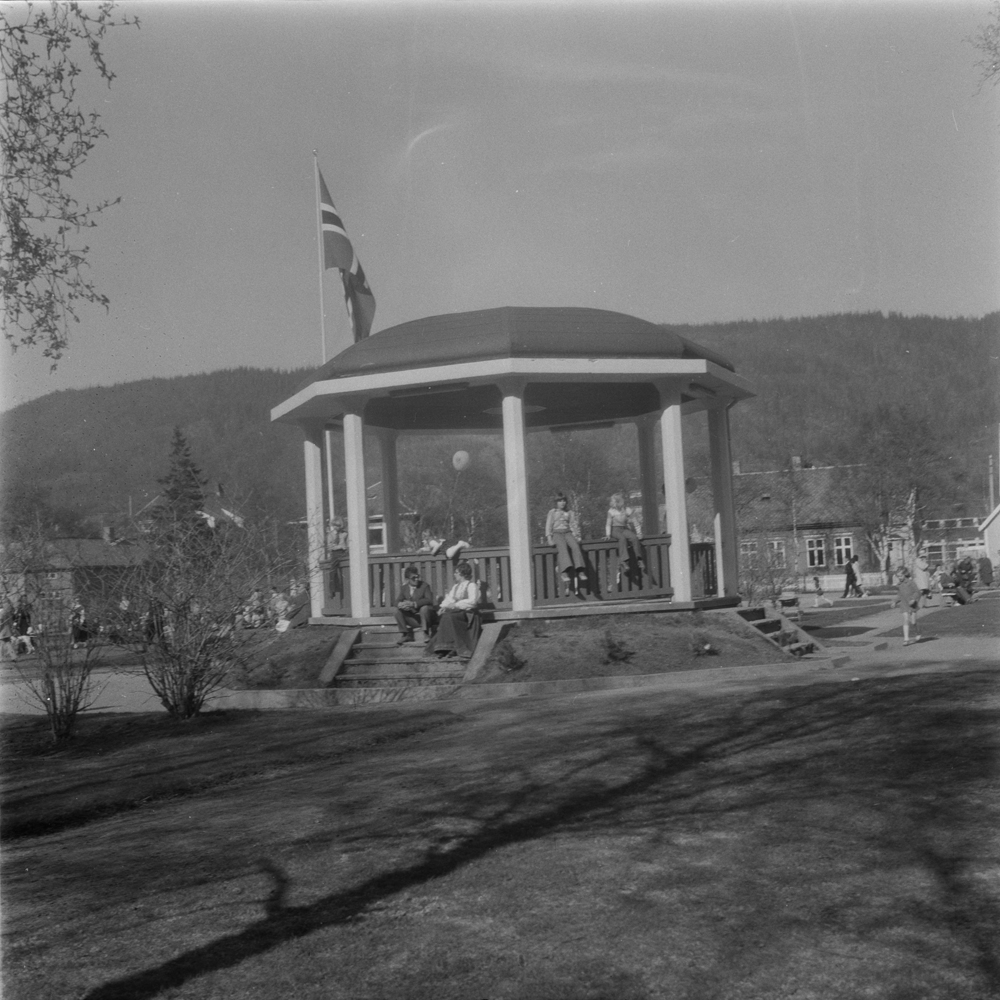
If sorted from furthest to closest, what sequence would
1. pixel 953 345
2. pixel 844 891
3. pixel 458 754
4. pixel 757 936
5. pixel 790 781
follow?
pixel 953 345 < pixel 458 754 < pixel 790 781 < pixel 844 891 < pixel 757 936

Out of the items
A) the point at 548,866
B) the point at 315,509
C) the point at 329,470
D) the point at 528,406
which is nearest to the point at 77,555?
the point at 315,509

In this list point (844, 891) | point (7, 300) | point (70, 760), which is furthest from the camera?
point (70, 760)

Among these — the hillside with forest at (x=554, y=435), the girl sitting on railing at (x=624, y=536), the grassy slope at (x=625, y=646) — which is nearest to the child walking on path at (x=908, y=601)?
the grassy slope at (x=625, y=646)

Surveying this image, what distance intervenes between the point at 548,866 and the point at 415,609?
1120 cm

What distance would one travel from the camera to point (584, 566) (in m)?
17.2

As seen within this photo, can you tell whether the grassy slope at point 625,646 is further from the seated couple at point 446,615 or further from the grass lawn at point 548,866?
the grass lawn at point 548,866

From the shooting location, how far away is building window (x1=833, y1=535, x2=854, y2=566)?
72.5 m

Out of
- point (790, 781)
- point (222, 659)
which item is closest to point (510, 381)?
point (222, 659)

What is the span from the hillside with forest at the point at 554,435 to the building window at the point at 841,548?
579cm

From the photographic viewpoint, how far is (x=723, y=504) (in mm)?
20625

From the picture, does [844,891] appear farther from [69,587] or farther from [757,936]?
[69,587]

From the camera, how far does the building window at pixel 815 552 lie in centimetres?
7338

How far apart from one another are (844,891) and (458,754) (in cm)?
437

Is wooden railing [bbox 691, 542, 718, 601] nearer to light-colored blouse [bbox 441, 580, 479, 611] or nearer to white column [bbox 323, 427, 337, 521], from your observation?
light-colored blouse [bbox 441, 580, 479, 611]
